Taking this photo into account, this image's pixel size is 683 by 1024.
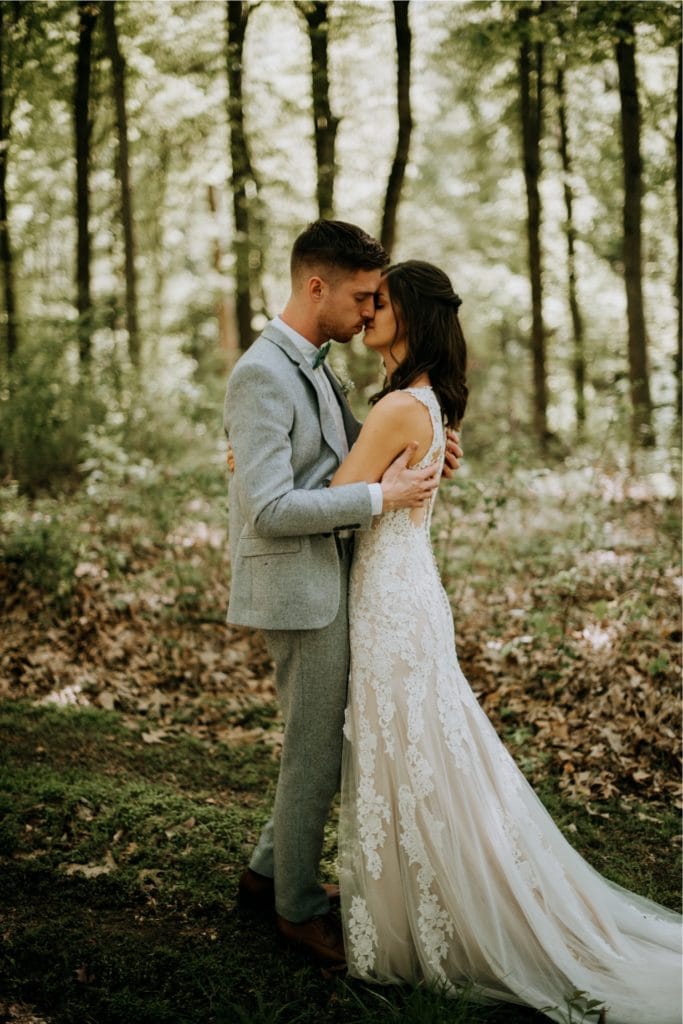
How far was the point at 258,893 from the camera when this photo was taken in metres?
3.45

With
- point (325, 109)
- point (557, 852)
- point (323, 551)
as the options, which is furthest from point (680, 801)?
point (325, 109)

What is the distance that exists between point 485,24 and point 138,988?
9.18 metres

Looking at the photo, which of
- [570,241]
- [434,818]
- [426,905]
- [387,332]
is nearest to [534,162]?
[570,241]

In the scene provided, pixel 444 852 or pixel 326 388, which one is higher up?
pixel 326 388

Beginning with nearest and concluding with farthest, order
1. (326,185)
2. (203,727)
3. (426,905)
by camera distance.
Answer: (426,905)
(203,727)
(326,185)

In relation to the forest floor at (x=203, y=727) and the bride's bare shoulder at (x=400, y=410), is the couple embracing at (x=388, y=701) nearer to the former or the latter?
the bride's bare shoulder at (x=400, y=410)

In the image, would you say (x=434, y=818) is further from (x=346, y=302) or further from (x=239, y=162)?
(x=239, y=162)

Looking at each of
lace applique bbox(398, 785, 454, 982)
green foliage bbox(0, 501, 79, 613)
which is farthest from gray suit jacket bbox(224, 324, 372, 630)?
green foliage bbox(0, 501, 79, 613)

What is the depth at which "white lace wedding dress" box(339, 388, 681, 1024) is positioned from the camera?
2900mm

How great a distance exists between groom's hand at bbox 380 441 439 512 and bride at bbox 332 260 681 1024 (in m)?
0.05

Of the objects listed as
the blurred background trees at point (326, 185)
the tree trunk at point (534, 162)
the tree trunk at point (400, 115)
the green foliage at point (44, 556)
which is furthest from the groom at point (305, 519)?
the tree trunk at point (534, 162)

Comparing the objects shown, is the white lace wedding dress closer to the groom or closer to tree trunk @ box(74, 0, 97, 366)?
the groom

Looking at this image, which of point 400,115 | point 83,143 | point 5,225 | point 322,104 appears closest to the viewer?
point 400,115

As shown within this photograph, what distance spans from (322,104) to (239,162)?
149cm
